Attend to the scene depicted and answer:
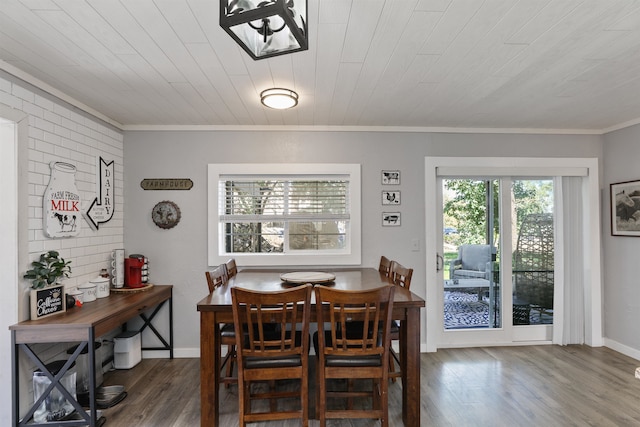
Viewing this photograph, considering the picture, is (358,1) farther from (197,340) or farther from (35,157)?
(197,340)

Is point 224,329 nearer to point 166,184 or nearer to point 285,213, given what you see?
point 285,213

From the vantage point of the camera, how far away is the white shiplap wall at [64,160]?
2.39m

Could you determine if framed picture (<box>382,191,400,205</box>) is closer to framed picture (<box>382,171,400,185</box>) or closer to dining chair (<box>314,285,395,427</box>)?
framed picture (<box>382,171,400,185</box>)

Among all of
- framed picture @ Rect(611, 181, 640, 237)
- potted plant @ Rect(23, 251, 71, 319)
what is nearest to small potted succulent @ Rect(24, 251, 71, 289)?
potted plant @ Rect(23, 251, 71, 319)

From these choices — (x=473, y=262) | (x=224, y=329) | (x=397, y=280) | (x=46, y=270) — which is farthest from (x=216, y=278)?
(x=473, y=262)

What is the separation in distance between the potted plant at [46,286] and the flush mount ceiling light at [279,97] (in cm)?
200

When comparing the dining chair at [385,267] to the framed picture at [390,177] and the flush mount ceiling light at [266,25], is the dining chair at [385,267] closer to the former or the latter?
the framed picture at [390,177]

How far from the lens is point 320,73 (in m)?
2.42

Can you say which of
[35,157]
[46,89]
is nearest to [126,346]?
[35,157]

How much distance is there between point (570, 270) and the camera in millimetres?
3906

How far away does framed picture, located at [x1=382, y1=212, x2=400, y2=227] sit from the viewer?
379 centimetres

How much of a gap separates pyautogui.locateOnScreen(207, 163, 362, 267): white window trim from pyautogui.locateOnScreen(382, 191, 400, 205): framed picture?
0.94 feet

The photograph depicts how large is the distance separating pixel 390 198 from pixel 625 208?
250 cm

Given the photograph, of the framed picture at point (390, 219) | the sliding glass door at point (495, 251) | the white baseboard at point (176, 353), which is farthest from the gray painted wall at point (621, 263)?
the white baseboard at point (176, 353)
